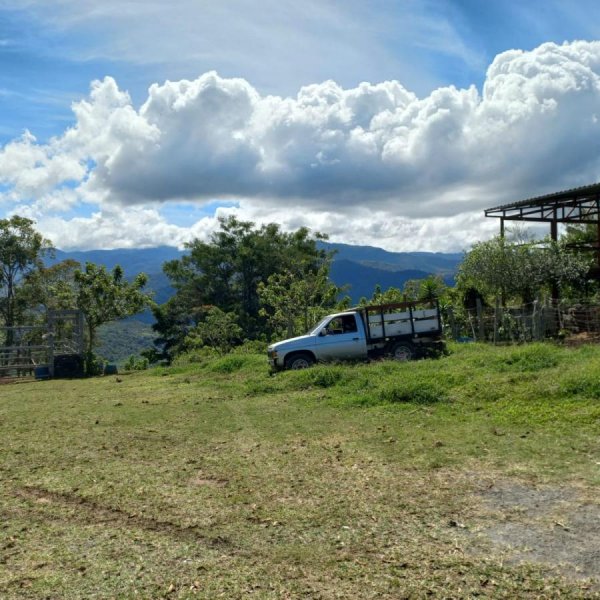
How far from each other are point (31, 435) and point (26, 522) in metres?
4.44

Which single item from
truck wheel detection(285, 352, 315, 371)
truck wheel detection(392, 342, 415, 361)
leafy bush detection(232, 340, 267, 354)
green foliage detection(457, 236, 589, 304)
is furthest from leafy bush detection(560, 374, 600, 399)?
leafy bush detection(232, 340, 267, 354)

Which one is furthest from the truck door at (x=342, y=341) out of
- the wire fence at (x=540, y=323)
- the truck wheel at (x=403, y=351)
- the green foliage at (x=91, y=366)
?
the green foliage at (x=91, y=366)

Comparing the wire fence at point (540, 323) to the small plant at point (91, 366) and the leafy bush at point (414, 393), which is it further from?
the small plant at point (91, 366)

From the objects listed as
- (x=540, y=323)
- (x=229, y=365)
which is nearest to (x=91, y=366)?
(x=229, y=365)

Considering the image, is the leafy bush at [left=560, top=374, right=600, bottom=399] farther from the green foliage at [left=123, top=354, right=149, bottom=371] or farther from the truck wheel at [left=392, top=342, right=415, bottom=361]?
the green foliage at [left=123, top=354, right=149, bottom=371]

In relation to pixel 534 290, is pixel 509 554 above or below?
below

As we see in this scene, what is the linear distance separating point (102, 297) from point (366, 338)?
15130 millimetres

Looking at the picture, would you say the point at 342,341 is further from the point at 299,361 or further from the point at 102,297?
the point at 102,297

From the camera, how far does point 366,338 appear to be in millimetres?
16422

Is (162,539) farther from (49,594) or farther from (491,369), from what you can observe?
(491,369)

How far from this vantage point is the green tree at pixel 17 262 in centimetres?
3391

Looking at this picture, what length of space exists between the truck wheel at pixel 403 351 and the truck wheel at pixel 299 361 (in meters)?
2.32

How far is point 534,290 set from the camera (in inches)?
842

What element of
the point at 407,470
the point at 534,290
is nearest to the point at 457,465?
the point at 407,470
